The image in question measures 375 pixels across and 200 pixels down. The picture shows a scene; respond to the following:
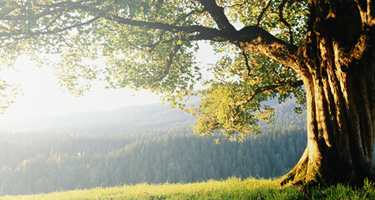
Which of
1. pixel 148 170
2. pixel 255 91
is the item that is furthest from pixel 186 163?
pixel 255 91

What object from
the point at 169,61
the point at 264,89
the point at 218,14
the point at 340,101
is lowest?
the point at 340,101

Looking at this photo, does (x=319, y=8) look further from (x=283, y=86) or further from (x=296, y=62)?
(x=283, y=86)

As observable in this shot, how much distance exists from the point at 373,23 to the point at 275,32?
22.9ft

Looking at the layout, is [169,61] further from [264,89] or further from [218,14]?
[264,89]

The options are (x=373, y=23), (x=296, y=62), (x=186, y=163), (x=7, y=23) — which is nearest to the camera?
(x=373, y=23)

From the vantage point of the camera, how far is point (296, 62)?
8.69 m

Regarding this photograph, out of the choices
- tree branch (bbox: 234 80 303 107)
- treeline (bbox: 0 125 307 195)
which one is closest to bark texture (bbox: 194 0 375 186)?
tree branch (bbox: 234 80 303 107)

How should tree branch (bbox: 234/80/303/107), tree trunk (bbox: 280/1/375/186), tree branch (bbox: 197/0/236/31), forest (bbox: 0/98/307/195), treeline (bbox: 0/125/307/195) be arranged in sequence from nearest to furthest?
tree trunk (bbox: 280/1/375/186), tree branch (bbox: 197/0/236/31), tree branch (bbox: 234/80/303/107), forest (bbox: 0/98/307/195), treeline (bbox: 0/125/307/195)

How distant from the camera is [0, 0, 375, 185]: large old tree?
24.4 ft

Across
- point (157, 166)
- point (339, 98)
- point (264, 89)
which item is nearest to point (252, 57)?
point (264, 89)

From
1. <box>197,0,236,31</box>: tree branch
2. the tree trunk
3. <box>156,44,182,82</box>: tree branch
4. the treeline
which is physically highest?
<box>197,0,236,31</box>: tree branch

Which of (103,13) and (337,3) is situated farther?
(103,13)

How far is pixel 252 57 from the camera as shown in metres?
13.6

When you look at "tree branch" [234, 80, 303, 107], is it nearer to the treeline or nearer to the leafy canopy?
the leafy canopy
